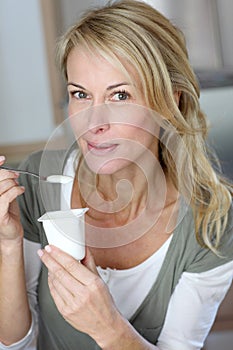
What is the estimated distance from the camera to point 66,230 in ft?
2.83

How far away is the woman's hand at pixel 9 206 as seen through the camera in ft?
3.06

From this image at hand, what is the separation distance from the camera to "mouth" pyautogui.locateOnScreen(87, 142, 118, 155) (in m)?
0.98

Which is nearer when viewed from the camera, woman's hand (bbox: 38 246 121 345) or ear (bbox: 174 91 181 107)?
woman's hand (bbox: 38 246 121 345)

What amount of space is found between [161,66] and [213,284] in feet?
1.22

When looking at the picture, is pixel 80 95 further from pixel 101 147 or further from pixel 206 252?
pixel 206 252

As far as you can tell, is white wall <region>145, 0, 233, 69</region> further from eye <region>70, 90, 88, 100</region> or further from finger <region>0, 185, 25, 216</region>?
finger <region>0, 185, 25, 216</region>

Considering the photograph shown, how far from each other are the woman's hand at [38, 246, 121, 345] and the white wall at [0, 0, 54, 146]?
2281 mm

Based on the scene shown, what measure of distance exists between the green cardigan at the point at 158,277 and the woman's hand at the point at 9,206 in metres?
0.09

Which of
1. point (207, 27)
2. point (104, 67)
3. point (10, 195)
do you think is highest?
point (104, 67)

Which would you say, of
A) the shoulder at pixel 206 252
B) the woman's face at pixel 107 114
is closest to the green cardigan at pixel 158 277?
the shoulder at pixel 206 252

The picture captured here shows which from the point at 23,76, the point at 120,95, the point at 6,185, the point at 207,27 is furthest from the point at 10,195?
the point at 23,76

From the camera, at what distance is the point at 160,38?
41.2 inches

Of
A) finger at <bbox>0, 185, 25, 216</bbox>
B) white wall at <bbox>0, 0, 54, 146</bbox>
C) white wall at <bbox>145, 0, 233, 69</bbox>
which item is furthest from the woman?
white wall at <bbox>0, 0, 54, 146</bbox>

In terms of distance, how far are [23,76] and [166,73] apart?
7.02 feet
